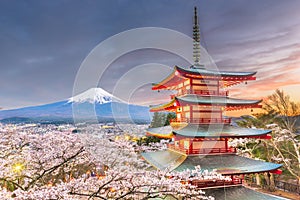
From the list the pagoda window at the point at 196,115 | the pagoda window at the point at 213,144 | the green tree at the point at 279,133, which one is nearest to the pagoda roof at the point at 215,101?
the pagoda window at the point at 196,115

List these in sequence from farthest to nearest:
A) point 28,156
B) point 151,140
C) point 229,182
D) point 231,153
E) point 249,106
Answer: point 151,140
point 249,106
point 231,153
point 229,182
point 28,156

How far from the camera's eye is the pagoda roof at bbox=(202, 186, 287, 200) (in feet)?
33.1

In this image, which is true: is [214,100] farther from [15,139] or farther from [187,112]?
[15,139]

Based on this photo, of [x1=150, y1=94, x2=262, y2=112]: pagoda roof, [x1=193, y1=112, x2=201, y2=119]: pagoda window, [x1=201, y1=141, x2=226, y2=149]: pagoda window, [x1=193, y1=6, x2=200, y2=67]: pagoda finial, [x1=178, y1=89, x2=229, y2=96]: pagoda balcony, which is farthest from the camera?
[x1=193, y1=6, x2=200, y2=67]: pagoda finial

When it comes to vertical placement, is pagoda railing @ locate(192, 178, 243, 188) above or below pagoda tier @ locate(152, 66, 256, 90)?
below

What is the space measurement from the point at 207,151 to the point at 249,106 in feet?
13.2

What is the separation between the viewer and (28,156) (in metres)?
10.6

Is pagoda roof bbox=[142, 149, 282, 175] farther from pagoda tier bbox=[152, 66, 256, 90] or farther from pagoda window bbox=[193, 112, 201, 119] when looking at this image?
pagoda tier bbox=[152, 66, 256, 90]

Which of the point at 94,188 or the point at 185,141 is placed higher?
the point at 185,141

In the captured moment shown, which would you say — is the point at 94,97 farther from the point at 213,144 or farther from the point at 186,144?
the point at 213,144

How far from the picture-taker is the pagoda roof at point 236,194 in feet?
33.1

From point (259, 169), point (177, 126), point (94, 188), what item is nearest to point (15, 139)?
point (94, 188)

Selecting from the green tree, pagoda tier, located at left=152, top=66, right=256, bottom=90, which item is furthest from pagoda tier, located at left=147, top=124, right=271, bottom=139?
the green tree

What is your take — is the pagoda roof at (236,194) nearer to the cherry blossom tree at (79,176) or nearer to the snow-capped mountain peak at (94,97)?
the cherry blossom tree at (79,176)
